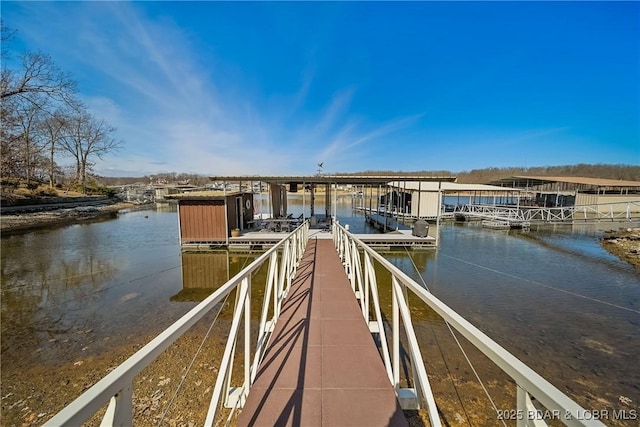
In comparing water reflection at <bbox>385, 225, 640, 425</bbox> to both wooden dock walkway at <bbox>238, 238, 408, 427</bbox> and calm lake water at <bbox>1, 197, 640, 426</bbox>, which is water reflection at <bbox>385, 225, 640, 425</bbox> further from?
wooden dock walkway at <bbox>238, 238, 408, 427</bbox>

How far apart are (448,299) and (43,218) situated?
26936 millimetres

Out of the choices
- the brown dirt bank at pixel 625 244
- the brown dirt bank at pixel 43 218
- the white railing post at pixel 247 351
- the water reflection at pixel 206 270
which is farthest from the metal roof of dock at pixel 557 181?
the brown dirt bank at pixel 43 218

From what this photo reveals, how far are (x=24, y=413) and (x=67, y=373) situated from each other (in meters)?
0.76

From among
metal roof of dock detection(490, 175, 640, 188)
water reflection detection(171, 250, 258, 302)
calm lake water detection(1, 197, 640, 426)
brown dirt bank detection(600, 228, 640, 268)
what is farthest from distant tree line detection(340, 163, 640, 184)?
water reflection detection(171, 250, 258, 302)

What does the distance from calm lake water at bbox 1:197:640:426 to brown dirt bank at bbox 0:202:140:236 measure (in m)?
6.14

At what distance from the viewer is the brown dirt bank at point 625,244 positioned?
10147 millimetres

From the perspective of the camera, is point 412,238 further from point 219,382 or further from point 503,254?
point 219,382

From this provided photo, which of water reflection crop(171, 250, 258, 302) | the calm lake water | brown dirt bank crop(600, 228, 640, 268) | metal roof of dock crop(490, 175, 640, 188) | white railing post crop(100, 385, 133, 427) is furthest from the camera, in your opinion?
metal roof of dock crop(490, 175, 640, 188)

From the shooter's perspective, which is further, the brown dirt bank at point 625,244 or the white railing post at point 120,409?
the brown dirt bank at point 625,244

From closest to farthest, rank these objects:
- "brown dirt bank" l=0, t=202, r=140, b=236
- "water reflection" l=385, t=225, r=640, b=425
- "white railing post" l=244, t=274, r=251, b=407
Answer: "white railing post" l=244, t=274, r=251, b=407 → "water reflection" l=385, t=225, r=640, b=425 → "brown dirt bank" l=0, t=202, r=140, b=236

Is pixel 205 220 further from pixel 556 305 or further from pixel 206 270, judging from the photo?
pixel 556 305

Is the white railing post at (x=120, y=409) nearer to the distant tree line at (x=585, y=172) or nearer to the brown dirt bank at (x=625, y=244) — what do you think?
the brown dirt bank at (x=625, y=244)

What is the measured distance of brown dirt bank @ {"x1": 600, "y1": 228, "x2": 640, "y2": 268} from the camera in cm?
1015

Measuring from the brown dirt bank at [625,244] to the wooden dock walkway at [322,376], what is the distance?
12.1 meters
